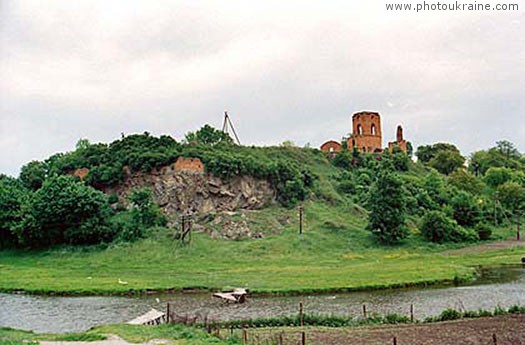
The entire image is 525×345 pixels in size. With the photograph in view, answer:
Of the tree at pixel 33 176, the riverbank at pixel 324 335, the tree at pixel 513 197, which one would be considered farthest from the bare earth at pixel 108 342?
the tree at pixel 513 197

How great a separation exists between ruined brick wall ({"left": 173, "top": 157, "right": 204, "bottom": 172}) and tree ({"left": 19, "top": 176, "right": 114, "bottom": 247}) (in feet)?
37.5

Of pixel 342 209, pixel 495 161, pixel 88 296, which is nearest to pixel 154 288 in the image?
pixel 88 296

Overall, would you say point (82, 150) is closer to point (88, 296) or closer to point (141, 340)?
point (88, 296)

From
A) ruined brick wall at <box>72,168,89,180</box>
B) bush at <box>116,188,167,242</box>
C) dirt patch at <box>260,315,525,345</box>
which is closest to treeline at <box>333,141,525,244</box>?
bush at <box>116,188,167,242</box>

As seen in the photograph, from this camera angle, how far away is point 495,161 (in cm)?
11681

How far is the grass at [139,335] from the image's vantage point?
2044 centimetres

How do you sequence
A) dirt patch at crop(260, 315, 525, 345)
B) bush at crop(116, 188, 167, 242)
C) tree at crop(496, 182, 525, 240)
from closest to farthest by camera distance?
dirt patch at crop(260, 315, 525, 345) < bush at crop(116, 188, 167, 242) < tree at crop(496, 182, 525, 240)

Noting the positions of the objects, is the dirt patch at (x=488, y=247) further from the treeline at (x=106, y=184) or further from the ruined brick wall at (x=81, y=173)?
the ruined brick wall at (x=81, y=173)

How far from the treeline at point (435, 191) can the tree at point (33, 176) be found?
46396 millimetres

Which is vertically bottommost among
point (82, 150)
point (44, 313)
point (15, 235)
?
point (44, 313)

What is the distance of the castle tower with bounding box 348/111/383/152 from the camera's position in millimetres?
103375

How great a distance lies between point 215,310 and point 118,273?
19.7 m

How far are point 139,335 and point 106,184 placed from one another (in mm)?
54014

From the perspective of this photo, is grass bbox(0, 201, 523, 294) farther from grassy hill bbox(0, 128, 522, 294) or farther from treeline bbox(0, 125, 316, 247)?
treeline bbox(0, 125, 316, 247)
